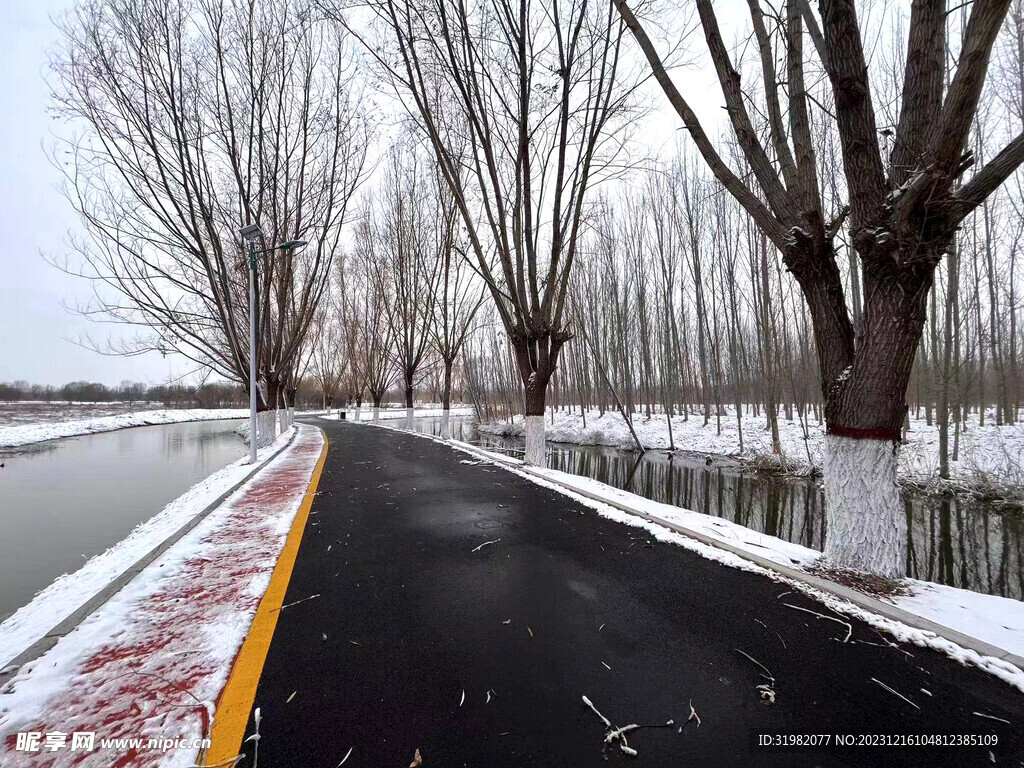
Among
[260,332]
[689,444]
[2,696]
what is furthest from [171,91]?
[689,444]

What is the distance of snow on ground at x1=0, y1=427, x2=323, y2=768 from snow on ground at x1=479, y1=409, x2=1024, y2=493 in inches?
604

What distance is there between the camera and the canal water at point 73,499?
5191 millimetres

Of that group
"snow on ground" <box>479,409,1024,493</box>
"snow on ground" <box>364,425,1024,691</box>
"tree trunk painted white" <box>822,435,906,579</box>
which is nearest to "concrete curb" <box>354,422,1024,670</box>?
"snow on ground" <box>364,425,1024,691</box>

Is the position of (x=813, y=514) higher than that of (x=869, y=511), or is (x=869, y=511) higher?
(x=869, y=511)

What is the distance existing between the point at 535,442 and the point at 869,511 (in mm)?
6596

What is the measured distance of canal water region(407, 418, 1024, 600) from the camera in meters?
6.85

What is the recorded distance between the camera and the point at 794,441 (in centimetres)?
1777

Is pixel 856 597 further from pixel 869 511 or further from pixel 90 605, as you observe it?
pixel 90 605

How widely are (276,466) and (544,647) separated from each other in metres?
9.22

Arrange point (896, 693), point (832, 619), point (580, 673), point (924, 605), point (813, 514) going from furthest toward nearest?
point (813, 514) → point (924, 605) → point (832, 619) → point (580, 673) → point (896, 693)

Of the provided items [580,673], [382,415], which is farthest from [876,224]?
[382,415]

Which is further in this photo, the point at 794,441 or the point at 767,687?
the point at 794,441

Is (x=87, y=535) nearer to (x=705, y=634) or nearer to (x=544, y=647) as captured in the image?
(x=544, y=647)

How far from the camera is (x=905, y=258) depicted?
11.3 feet
